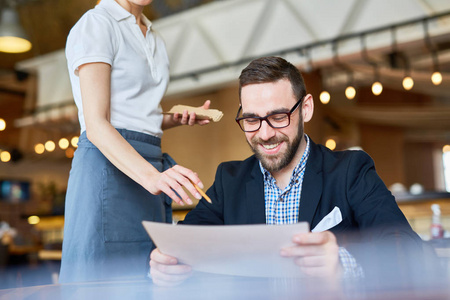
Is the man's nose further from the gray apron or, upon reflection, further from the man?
the gray apron

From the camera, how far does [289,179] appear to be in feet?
5.13

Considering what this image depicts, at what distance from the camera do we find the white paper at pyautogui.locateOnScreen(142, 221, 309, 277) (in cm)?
84

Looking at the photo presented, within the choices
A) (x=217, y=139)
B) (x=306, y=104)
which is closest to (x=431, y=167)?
(x=217, y=139)

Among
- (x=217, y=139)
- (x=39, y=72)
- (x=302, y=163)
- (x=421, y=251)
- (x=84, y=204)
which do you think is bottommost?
(x=421, y=251)

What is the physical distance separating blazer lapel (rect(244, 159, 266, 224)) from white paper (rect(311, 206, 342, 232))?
0.71 ft

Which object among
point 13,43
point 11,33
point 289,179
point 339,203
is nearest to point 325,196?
point 339,203

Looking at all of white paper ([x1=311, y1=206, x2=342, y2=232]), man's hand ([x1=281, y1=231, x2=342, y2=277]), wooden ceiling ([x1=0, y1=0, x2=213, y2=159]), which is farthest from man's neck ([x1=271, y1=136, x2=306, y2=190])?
wooden ceiling ([x1=0, y1=0, x2=213, y2=159])

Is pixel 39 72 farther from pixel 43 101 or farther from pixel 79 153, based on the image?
pixel 79 153

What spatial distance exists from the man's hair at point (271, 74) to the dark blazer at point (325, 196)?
23cm

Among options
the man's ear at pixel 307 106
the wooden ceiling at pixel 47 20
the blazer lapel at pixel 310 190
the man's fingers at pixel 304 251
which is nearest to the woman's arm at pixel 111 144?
the man's fingers at pixel 304 251

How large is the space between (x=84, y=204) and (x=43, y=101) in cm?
667

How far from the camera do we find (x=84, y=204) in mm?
1363

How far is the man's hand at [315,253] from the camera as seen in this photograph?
0.88 meters

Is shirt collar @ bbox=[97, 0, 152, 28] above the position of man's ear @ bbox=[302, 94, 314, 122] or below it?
above
